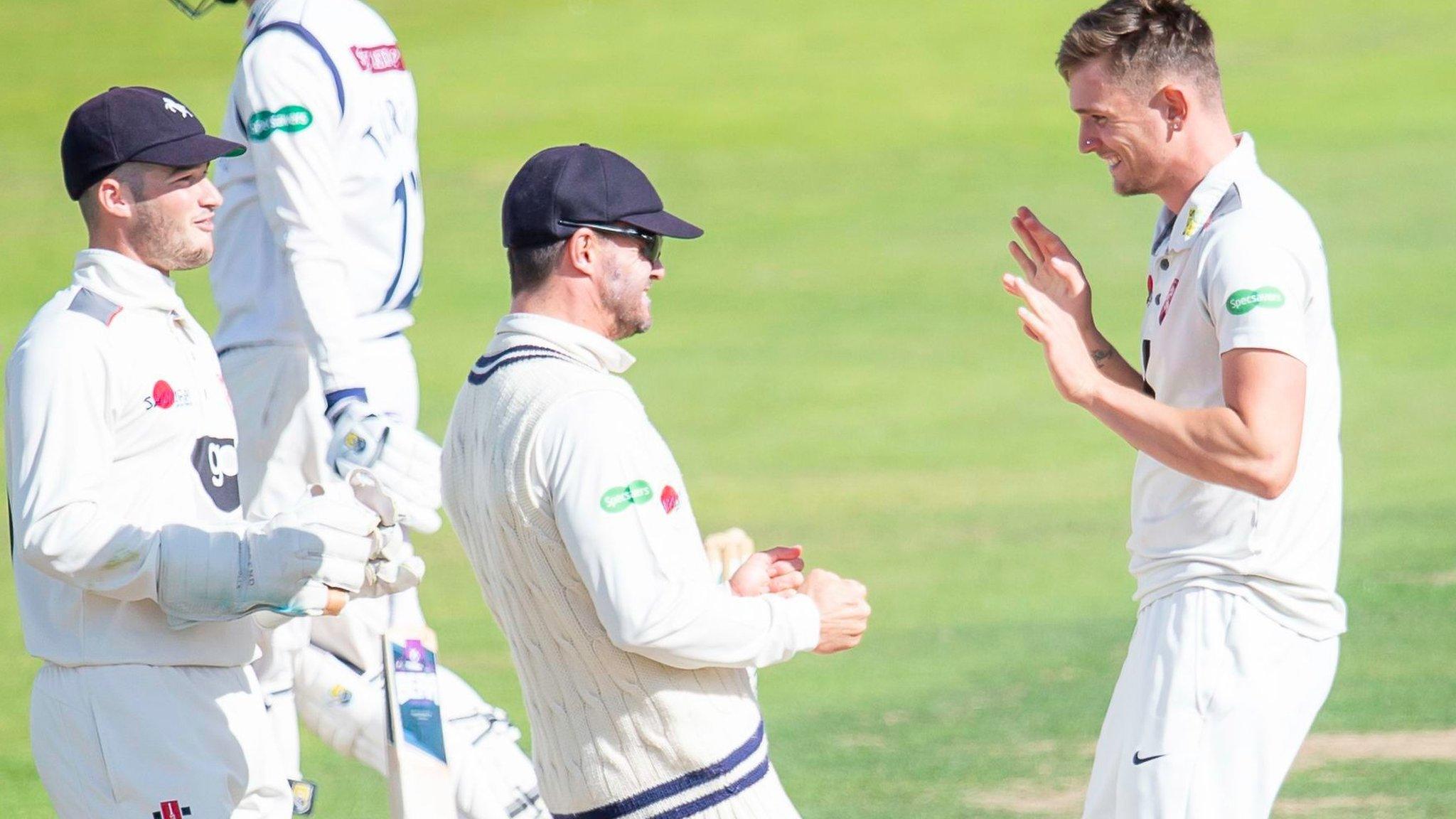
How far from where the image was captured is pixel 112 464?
164 inches

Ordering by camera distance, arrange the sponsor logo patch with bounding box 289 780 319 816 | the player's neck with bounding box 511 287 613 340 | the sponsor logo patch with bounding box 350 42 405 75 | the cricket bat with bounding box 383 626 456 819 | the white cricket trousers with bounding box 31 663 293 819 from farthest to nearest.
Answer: the sponsor logo patch with bounding box 350 42 405 75
the sponsor logo patch with bounding box 289 780 319 816
the cricket bat with bounding box 383 626 456 819
the white cricket trousers with bounding box 31 663 293 819
the player's neck with bounding box 511 287 613 340

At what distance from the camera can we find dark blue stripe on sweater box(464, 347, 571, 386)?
3746 mm

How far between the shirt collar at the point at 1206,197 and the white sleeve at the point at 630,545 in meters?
1.39

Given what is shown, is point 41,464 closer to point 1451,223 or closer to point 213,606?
point 213,606

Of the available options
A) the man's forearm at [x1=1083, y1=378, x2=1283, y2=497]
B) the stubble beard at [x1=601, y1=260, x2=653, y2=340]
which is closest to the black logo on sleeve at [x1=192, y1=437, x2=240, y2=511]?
the stubble beard at [x1=601, y1=260, x2=653, y2=340]

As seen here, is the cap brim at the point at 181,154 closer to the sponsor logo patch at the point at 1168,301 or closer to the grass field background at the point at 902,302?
the sponsor logo patch at the point at 1168,301

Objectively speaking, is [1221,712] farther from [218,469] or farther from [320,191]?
[320,191]

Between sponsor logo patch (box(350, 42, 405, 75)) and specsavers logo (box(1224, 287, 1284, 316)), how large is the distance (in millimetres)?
2637

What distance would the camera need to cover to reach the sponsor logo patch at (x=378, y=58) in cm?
562

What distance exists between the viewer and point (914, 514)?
439 inches

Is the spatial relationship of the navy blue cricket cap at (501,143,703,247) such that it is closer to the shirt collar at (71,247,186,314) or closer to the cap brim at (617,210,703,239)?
the cap brim at (617,210,703,239)

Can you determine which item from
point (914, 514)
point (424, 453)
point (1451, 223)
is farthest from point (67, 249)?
point (424, 453)

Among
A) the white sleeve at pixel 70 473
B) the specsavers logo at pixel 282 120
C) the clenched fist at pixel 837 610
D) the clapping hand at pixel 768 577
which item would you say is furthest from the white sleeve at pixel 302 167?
the clenched fist at pixel 837 610

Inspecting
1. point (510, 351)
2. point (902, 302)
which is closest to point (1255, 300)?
point (510, 351)
